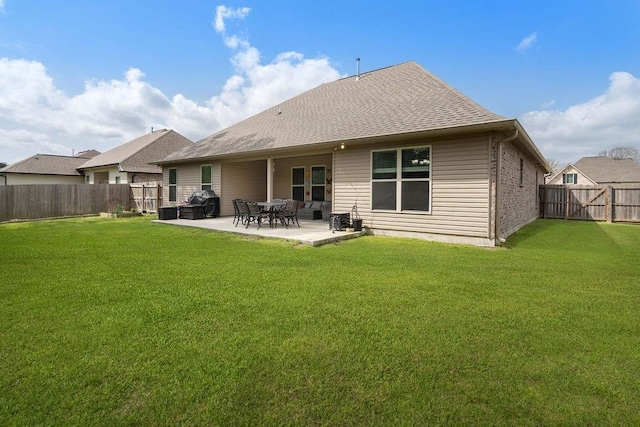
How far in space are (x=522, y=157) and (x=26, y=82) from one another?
1865 cm

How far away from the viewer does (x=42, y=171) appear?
2533 centimetres

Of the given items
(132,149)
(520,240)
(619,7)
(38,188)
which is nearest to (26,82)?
(38,188)

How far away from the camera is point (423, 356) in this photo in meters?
2.46

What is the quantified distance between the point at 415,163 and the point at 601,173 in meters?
35.7

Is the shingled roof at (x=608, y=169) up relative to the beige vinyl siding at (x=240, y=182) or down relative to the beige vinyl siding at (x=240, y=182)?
up

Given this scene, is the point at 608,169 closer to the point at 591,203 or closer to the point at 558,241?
the point at 591,203

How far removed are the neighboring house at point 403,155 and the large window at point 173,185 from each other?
5.97 ft

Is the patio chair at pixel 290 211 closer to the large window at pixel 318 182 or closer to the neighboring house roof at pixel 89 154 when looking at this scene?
the large window at pixel 318 182

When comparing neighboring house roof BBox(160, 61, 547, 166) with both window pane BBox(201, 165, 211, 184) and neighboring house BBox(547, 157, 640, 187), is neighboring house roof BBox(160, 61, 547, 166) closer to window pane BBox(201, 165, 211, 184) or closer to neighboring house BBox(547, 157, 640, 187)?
window pane BBox(201, 165, 211, 184)

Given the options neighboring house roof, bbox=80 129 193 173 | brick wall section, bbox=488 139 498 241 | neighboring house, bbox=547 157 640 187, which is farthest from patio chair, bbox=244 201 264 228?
→ neighboring house, bbox=547 157 640 187

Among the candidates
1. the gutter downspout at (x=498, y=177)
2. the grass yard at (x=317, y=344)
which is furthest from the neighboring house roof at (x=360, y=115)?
the grass yard at (x=317, y=344)

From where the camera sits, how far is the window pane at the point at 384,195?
8.59 meters

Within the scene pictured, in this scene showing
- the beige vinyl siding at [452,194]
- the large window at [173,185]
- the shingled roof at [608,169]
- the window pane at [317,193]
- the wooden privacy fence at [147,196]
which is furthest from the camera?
→ the shingled roof at [608,169]

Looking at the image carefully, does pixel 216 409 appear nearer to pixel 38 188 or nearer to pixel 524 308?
pixel 524 308
